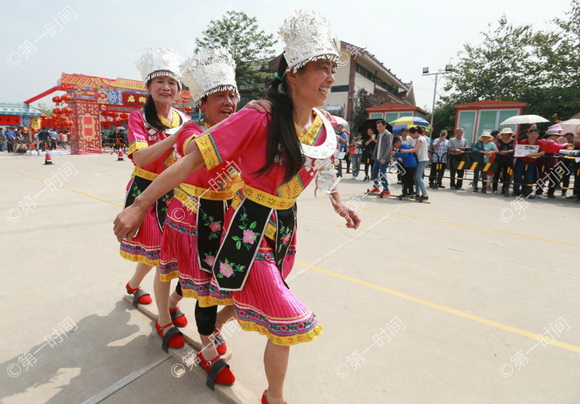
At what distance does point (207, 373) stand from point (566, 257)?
427 cm

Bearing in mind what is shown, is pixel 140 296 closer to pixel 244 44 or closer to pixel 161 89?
pixel 161 89

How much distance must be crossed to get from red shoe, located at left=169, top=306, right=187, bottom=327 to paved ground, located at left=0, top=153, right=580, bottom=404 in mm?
167

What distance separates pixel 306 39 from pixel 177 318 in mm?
1898

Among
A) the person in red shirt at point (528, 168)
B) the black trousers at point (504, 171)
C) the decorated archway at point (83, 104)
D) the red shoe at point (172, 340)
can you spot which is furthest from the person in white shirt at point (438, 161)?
the decorated archway at point (83, 104)

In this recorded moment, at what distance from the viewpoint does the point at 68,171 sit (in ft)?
33.1

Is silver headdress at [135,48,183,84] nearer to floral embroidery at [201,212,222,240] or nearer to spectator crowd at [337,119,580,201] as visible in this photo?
floral embroidery at [201,212,222,240]

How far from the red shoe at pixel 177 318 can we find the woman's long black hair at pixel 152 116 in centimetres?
121

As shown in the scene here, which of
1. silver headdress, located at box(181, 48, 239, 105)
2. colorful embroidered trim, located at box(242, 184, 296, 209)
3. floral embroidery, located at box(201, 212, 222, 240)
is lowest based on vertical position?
floral embroidery, located at box(201, 212, 222, 240)

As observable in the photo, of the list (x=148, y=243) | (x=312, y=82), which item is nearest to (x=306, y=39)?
(x=312, y=82)

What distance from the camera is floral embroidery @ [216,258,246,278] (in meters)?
1.42

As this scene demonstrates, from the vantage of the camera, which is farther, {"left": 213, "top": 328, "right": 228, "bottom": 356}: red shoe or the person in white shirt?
the person in white shirt

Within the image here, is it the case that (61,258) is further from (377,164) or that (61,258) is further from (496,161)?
(496,161)

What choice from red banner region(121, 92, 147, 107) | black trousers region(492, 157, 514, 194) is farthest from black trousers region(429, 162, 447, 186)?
red banner region(121, 92, 147, 107)

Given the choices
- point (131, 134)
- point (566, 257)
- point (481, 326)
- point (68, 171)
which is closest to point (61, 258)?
point (131, 134)
